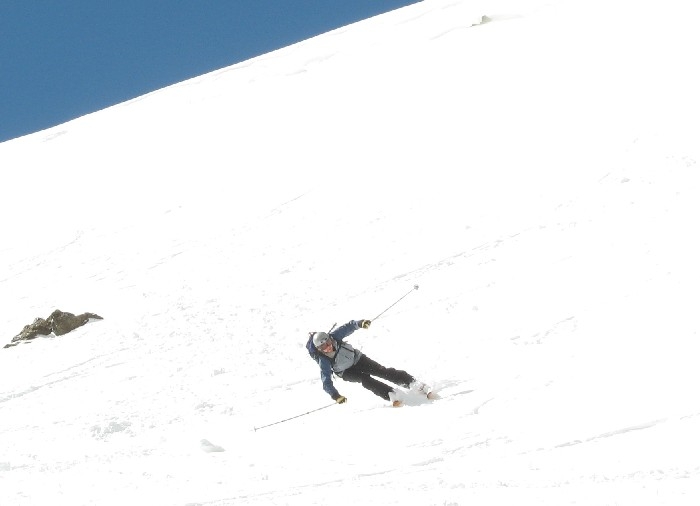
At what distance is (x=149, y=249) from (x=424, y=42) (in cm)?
1906

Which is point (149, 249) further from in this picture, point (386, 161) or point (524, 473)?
point (524, 473)

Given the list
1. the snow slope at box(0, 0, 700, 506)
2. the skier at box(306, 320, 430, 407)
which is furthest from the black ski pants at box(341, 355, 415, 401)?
the snow slope at box(0, 0, 700, 506)

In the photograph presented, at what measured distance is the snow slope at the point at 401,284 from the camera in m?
7.03

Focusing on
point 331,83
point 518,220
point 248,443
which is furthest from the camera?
point 331,83

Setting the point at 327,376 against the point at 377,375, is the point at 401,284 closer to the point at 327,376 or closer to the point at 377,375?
the point at 377,375

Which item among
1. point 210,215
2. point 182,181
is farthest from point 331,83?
point 210,215

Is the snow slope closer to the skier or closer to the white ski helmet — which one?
the skier

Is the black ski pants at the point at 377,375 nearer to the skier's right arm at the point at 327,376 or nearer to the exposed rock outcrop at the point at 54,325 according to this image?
the skier's right arm at the point at 327,376

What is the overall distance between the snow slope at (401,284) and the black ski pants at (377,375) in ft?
1.23

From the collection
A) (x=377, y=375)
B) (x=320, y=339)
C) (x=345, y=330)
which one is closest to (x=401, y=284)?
(x=345, y=330)

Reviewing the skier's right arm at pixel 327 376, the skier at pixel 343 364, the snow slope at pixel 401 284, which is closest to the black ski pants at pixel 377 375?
the skier at pixel 343 364

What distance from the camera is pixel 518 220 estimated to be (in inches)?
581

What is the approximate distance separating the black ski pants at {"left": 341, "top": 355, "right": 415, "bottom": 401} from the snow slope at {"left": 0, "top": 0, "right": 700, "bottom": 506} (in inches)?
14.8

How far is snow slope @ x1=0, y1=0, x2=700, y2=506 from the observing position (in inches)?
277
